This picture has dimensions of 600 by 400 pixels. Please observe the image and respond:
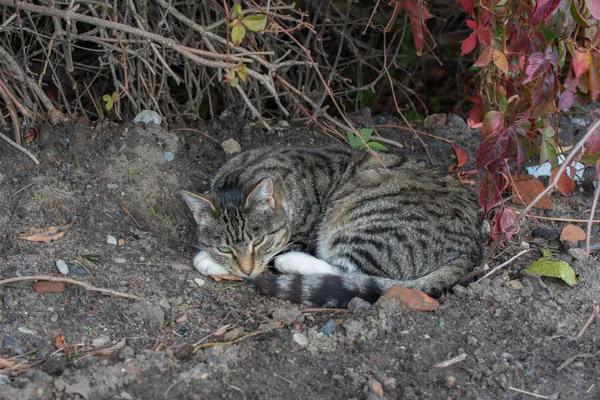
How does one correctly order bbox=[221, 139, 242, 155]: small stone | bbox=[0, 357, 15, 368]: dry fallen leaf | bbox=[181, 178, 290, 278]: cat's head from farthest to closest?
bbox=[221, 139, 242, 155]: small stone < bbox=[181, 178, 290, 278]: cat's head < bbox=[0, 357, 15, 368]: dry fallen leaf

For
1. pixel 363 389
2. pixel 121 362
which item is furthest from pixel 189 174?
pixel 363 389

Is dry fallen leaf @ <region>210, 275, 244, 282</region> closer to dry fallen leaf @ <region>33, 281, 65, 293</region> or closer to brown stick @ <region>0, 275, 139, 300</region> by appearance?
brown stick @ <region>0, 275, 139, 300</region>

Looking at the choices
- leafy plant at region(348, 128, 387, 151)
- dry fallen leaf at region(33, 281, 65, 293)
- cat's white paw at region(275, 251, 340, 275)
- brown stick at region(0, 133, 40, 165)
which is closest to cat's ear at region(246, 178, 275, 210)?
cat's white paw at region(275, 251, 340, 275)

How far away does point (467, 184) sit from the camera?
543cm

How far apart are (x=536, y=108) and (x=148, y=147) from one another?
2.80 metres

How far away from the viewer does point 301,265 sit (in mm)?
4520

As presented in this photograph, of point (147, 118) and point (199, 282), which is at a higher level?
point (147, 118)

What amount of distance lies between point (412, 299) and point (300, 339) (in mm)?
720

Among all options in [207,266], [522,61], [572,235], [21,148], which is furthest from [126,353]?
[572,235]

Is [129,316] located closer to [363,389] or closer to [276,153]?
[363,389]

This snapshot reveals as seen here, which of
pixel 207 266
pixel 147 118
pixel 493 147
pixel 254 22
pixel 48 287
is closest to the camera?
pixel 254 22

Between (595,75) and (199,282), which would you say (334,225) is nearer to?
(199,282)

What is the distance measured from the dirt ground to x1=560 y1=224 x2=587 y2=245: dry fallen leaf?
0.26 feet

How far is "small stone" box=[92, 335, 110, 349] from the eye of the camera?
356cm
